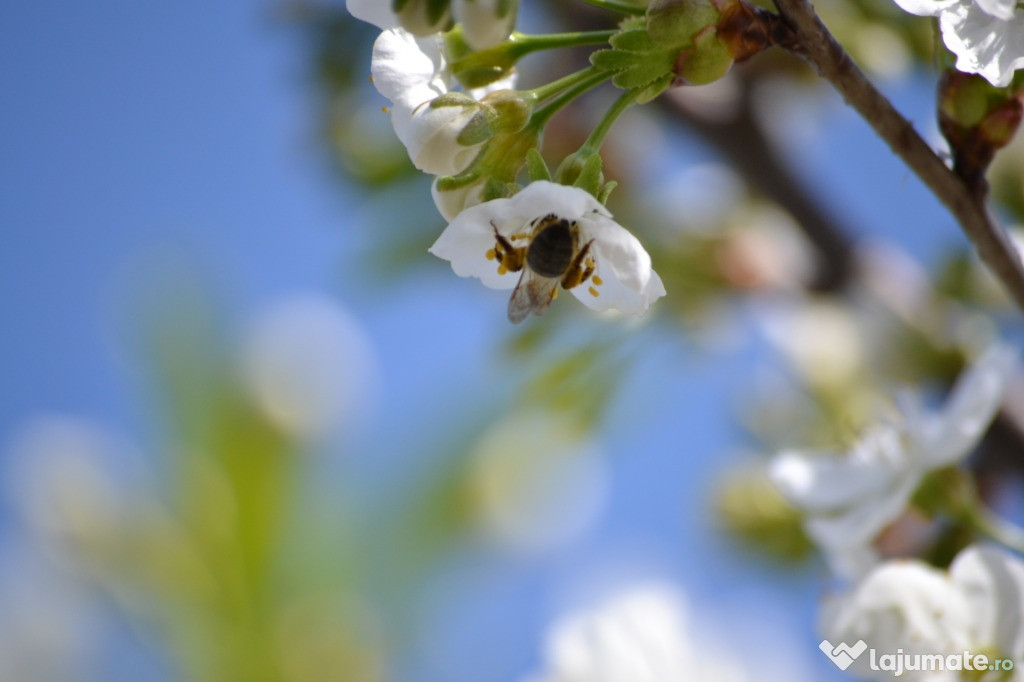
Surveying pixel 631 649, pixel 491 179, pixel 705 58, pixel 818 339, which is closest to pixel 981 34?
pixel 705 58

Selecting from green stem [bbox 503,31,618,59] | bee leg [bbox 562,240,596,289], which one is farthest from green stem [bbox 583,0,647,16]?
bee leg [bbox 562,240,596,289]

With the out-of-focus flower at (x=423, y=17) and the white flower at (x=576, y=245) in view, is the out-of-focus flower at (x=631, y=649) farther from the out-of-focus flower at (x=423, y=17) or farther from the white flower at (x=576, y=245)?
the out-of-focus flower at (x=423, y=17)

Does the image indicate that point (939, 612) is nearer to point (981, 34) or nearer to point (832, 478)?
point (832, 478)

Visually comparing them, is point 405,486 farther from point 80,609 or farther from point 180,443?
point 80,609

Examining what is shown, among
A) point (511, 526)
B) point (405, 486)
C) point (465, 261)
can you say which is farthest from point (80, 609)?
point (465, 261)

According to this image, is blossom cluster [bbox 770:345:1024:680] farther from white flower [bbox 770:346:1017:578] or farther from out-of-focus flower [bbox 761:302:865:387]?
out-of-focus flower [bbox 761:302:865:387]
